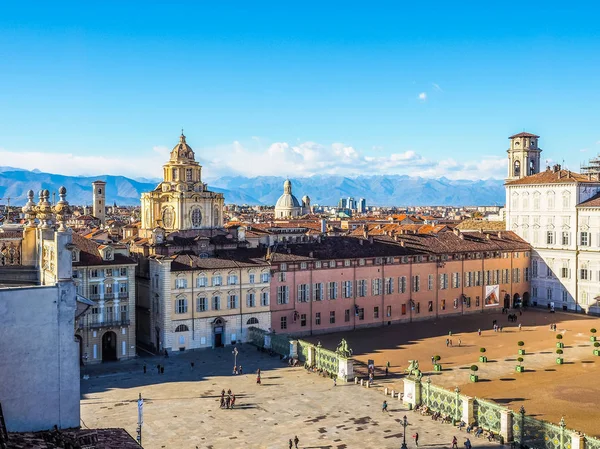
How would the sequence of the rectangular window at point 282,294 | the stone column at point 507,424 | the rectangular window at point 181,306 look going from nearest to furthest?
the stone column at point 507,424 < the rectangular window at point 181,306 < the rectangular window at point 282,294

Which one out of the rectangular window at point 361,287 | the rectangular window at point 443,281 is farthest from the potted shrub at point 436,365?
the rectangular window at point 443,281

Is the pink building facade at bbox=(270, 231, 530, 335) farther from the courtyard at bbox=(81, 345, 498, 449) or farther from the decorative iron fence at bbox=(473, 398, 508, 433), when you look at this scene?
the decorative iron fence at bbox=(473, 398, 508, 433)

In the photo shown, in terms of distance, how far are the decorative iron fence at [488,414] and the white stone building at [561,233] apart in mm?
50098

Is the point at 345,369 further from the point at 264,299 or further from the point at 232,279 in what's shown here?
the point at 232,279

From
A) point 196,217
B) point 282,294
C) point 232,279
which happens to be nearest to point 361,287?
point 282,294

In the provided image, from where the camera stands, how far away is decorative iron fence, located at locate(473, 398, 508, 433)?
128 ft

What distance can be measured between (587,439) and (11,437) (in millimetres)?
29766

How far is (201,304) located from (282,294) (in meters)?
9.43

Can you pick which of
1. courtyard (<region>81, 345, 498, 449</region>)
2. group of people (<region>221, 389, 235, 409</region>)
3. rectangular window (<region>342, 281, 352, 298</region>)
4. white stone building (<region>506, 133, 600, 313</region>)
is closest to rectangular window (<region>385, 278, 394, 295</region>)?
rectangular window (<region>342, 281, 352, 298</region>)

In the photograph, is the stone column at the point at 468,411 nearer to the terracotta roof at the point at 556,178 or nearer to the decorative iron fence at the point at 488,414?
the decorative iron fence at the point at 488,414

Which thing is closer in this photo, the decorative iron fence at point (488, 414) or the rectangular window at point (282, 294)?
the decorative iron fence at point (488, 414)

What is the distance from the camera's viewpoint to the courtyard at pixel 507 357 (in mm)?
46000

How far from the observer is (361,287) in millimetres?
73688

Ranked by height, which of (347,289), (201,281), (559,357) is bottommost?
(559,357)
